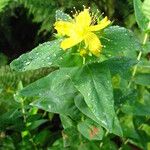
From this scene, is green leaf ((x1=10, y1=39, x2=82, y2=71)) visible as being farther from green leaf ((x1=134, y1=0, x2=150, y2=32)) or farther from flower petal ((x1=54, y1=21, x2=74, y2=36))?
green leaf ((x1=134, y1=0, x2=150, y2=32))

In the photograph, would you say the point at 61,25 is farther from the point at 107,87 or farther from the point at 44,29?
the point at 44,29

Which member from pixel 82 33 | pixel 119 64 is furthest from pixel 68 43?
pixel 119 64

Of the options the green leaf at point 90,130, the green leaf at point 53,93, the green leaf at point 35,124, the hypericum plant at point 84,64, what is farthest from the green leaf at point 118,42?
the green leaf at point 35,124

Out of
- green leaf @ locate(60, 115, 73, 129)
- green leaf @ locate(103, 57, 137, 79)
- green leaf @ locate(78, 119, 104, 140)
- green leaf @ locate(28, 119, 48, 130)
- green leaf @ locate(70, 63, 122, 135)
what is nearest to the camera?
green leaf @ locate(70, 63, 122, 135)

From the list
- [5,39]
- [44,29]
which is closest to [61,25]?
[44,29]

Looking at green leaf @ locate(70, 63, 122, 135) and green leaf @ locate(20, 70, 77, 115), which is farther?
green leaf @ locate(20, 70, 77, 115)

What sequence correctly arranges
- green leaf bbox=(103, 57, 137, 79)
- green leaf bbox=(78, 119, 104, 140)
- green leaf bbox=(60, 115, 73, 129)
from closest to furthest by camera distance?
green leaf bbox=(103, 57, 137, 79)
green leaf bbox=(78, 119, 104, 140)
green leaf bbox=(60, 115, 73, 129)

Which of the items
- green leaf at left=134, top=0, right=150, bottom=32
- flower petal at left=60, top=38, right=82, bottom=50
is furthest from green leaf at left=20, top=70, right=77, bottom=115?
green leaf at left=134, top=0, right=150, bottom=32
